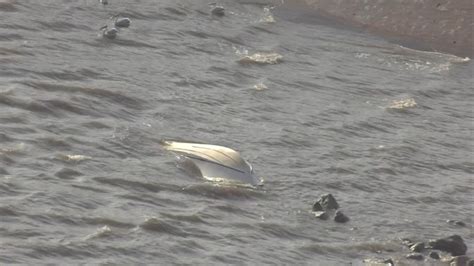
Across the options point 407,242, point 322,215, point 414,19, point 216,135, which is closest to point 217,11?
point 414,19

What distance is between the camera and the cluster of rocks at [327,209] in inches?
321

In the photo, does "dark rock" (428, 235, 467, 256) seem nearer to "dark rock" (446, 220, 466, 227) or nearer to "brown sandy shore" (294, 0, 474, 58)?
"dark rock" (446, 220, 466, 227)

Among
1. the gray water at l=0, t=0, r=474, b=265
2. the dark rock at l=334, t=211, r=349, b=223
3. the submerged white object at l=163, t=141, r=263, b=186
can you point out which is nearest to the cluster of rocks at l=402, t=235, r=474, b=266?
the gray water at l=0, t=0, r=474, b=265

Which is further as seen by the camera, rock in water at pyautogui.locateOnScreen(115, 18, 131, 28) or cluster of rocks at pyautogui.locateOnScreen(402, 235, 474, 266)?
rock in water at pyautogui.locateOnScreen(115, 18, 131, 28)

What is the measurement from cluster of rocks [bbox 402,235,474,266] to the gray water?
17 cm

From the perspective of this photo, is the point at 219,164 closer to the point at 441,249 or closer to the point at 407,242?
the point at 407,242

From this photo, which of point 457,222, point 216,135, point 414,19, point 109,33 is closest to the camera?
point 457,222

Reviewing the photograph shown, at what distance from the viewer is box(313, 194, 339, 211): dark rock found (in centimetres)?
823

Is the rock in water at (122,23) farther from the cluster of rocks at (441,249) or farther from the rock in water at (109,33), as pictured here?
the cluster of rocks at (441,249)

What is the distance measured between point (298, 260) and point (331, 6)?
291 inches

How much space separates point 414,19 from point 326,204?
20.8 feet

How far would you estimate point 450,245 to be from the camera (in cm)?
788

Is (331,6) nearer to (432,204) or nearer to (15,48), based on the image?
(15,48)

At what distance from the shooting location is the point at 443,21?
1415 centimetres
